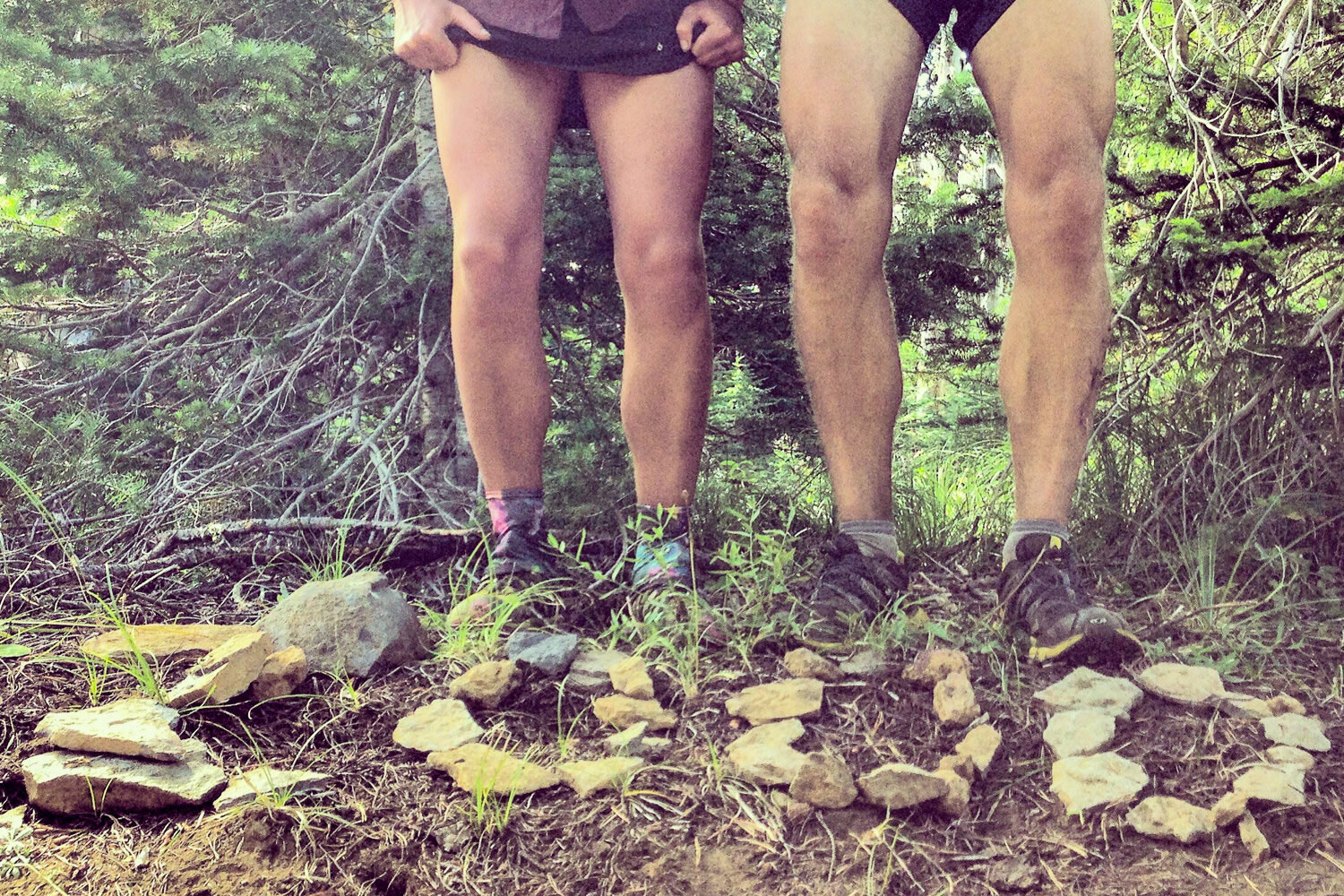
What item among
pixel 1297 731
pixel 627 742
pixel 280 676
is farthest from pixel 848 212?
pixel 280 676

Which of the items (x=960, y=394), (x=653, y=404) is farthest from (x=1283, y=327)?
(x=653, y=404)

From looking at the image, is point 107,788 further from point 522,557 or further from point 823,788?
point 823,788

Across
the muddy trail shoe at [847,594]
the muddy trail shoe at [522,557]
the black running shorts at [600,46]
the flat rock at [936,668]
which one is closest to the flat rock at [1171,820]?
the flat rock at [936,668]

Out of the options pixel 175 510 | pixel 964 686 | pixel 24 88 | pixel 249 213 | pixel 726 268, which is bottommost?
pixel 964 686

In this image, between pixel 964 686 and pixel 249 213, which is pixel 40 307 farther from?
pixel 964 686

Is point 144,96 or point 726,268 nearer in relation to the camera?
point 144,96

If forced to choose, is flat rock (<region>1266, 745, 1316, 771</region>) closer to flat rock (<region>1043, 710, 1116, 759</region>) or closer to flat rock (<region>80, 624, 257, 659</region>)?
flat rock (<region>1043, 710, 1116, 759</region>)

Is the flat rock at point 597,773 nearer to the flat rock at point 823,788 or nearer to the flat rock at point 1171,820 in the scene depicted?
the flat rock at point 823,788

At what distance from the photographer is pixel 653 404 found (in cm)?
230

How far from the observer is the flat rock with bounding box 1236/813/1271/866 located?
140 centimetres

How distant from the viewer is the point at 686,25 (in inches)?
86.7

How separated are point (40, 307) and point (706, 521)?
224 centimetres

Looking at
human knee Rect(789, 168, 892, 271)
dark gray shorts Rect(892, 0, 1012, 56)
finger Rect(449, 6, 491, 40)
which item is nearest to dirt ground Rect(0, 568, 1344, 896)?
human knee Rect(789, 168, 892, 271)

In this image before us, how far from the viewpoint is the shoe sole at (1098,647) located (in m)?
1.87
